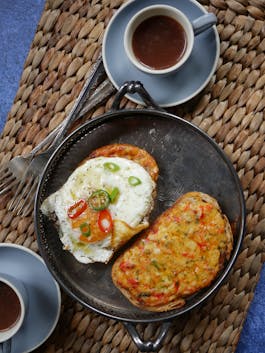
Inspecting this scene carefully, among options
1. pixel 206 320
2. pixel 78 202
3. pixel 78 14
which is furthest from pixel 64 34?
pixel 206 320

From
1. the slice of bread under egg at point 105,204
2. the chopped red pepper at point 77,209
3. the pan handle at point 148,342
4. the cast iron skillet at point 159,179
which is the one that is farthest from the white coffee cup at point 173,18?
the pan handle at point 148,342

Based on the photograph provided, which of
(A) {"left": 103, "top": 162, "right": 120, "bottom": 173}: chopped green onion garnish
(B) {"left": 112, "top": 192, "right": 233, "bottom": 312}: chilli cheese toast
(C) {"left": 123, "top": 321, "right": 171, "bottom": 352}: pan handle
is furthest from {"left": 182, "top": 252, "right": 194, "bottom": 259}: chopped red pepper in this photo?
(A) {"left": 103, "top": 162, "right": 120, "bottom": 173}: chopped green onion garnish

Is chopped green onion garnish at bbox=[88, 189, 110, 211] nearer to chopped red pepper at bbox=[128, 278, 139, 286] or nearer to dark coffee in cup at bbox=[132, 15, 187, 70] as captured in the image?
chopped red pepper at bbox=[128, 278, 139, 286]

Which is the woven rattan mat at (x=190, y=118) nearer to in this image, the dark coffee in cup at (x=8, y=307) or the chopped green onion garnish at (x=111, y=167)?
the dark coffee in cup at (x=8, y=307)

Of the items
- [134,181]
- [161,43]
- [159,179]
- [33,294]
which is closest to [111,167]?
[134,181]

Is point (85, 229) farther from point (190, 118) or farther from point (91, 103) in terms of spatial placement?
point (190, 118)

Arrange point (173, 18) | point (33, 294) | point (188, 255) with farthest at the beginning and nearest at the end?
point (33, 294), point (173, 18), point (188, 255)
